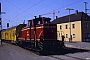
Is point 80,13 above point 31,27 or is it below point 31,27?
above

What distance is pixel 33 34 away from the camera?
25.7 meters

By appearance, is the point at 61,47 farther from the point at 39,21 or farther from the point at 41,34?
the point at 39,21

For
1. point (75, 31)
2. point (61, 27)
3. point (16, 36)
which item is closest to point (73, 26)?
point (75, 31)

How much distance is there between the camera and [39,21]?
974 inches

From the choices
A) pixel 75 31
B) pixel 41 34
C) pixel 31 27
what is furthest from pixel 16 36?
pixel 75 31

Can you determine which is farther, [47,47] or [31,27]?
[31,27]

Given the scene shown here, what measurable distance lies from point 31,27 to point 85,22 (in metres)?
37.1

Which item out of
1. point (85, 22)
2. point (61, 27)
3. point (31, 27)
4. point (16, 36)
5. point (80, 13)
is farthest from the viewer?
point (61, 27)

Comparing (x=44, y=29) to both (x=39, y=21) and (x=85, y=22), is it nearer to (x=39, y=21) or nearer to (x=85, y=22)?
(x=39, y=21)

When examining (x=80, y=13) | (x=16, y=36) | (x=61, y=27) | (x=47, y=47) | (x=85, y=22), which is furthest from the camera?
(x=61, y=27)

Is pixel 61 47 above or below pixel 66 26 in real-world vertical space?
below

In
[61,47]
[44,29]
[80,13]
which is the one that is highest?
[80,13]

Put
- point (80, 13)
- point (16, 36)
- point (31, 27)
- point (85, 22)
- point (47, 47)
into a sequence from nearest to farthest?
point (47, 47)
point (31, 27)
point (16, 36)
point (85, 22)
point (80, 13)

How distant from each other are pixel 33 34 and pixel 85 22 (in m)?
37.7
